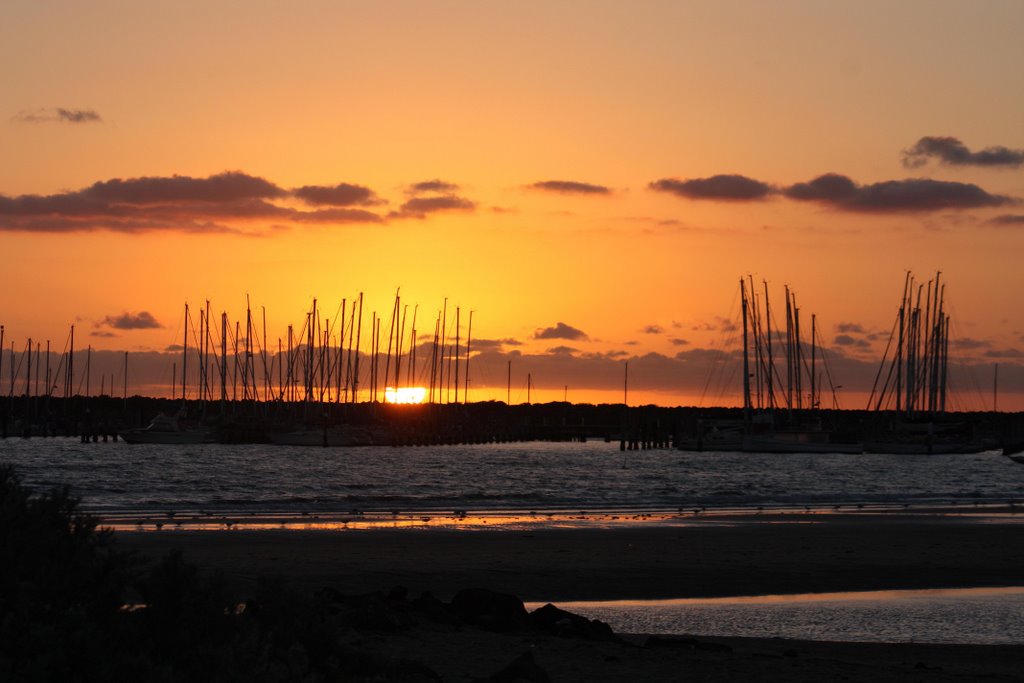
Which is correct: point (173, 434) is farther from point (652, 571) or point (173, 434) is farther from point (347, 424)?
point (652, 571)

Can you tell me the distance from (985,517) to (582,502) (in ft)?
45.2

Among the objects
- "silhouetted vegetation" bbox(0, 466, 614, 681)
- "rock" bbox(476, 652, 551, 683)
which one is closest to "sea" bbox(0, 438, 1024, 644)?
"rock" bbox(476, 652, 551, 683)

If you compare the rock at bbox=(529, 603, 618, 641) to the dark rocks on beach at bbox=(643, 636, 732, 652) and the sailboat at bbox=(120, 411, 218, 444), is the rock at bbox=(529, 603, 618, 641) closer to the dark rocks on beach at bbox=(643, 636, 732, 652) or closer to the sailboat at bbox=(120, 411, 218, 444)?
the dark rocks on beach at bbox=(643, 636, 732, 652)

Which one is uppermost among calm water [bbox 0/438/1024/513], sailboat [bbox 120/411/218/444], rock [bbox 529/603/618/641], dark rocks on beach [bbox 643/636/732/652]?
sailboat [bbox 120/411/218/444]

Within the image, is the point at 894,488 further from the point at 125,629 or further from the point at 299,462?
the point at 125,629

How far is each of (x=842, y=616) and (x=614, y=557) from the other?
24.3 feet

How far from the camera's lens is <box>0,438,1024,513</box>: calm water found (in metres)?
44.0

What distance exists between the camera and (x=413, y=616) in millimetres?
14266

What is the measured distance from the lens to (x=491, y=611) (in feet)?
48.0

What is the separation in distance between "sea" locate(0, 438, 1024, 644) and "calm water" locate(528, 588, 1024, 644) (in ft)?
0.10

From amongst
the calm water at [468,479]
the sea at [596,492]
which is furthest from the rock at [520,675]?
the calm water at [468,479]

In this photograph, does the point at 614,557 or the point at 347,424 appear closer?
the point at 614,557

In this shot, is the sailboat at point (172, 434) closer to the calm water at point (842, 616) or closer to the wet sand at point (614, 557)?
the wet sand at point (614, 557)

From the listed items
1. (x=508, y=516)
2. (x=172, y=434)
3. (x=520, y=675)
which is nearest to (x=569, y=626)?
(x=520, y=675)
